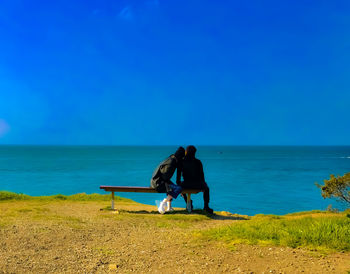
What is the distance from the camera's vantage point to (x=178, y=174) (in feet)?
35.7

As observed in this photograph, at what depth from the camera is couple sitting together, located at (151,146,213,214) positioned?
10500mm

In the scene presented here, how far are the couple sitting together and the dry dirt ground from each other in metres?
1.51

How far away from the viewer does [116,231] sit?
26.7 feet

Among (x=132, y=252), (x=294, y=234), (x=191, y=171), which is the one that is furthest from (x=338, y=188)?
(x=132, y=252)

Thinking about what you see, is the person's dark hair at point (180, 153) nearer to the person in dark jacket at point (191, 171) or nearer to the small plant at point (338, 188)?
the person in dark jacket at point (191, 171)

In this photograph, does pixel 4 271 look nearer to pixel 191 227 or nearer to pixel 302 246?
pixel 191 227

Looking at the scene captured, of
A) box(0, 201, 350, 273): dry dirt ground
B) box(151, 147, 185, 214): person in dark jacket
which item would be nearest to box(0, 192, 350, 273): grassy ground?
box(0, 201, 350, 273): dry dirt ground

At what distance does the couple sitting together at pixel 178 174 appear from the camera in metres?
10.5

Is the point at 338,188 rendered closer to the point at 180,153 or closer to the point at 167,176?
the point at 180,153

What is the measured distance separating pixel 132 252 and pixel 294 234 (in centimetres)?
330

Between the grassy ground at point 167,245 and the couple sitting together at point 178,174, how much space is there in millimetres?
1237

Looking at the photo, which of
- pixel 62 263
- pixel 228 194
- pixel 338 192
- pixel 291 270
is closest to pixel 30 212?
pixel 62 263

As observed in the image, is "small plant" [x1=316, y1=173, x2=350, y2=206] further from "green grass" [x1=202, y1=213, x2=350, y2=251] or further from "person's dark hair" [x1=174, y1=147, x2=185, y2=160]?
"person's dark hair" [x1=174, y1=147, x2=185, y2=160]

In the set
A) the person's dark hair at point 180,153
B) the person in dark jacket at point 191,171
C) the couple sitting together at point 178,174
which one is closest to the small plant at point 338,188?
the couple sitting together at point 178,174
